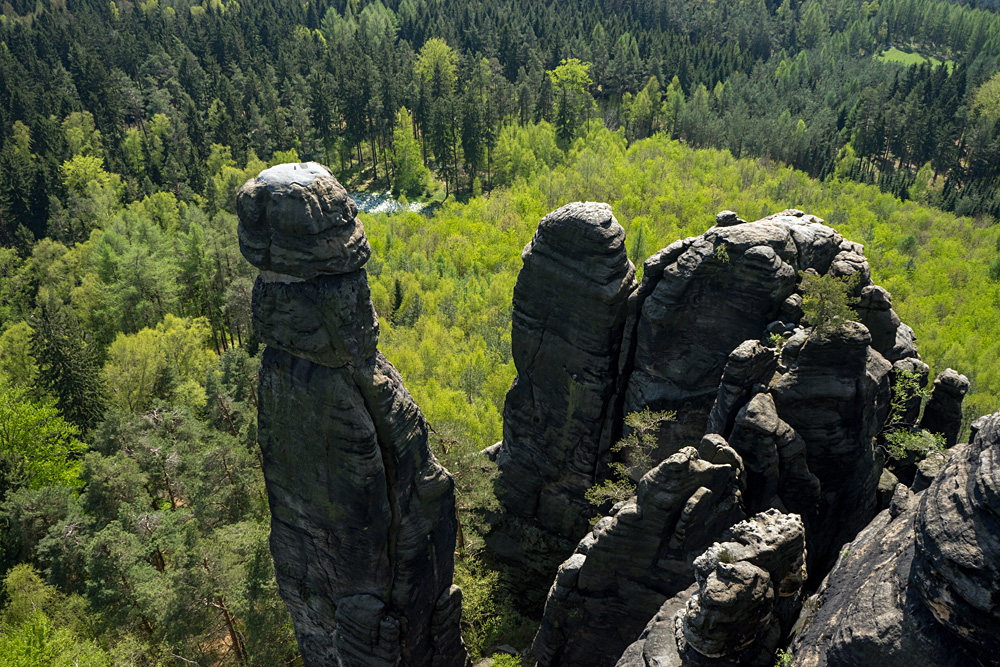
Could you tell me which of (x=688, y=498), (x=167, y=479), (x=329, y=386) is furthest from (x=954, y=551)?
(x=167, y=479)

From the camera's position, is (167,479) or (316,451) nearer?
(316,451)

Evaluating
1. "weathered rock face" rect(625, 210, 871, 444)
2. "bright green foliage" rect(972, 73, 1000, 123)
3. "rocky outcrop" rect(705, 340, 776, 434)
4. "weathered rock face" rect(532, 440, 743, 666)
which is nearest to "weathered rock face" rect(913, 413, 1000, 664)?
"weathered rock face" rect(532, 440, 743, 666)

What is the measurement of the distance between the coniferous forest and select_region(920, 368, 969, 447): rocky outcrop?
25652 mm

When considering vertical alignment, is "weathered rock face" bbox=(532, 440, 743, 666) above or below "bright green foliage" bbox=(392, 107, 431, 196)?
above

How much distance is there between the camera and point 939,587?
15648 mm

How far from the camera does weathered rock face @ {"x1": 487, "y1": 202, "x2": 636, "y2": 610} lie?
118 ft

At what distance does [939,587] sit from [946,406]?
2635cm

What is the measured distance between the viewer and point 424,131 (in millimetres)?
143375

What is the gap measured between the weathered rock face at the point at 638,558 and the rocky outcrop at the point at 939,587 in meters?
8.10

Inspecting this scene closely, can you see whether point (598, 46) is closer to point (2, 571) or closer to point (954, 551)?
point (2, 571)

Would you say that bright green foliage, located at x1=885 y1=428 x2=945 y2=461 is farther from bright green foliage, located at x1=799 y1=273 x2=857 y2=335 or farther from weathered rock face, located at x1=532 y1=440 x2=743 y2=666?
weathered rock face, located at x1=532 y1=440 x2=743 y2=666

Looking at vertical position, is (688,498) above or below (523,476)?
above

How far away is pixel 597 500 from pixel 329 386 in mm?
16733

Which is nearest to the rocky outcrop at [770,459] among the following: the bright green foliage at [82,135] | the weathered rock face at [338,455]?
the weathered rock face at [338,455]
